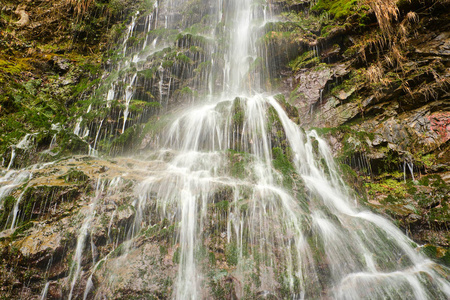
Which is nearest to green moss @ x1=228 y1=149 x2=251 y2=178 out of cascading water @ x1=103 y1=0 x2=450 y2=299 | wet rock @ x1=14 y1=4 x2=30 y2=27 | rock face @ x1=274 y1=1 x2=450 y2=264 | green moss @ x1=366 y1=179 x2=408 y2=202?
cascading water @ x1=103 y1=0 x2=450 y2=299

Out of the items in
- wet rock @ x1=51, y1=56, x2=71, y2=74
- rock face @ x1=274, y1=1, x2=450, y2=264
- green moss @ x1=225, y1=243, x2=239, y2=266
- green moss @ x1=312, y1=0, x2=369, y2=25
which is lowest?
green moss @ x1=225, y1=243, x2=239, y2=266

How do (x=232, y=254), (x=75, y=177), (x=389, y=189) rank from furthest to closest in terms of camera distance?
(x=389, y=189)
(x=75, y=177)
(x=232, y=254)

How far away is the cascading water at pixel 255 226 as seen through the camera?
3666mm

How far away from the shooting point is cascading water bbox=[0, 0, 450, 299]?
367cm

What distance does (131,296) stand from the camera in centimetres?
345

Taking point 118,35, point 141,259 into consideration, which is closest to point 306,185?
point 141,259

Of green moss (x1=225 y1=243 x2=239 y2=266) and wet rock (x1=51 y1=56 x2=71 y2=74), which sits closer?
green moss (x1=225 y1=243 x2=239 y2=266)

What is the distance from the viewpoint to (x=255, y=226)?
4230 millimetres

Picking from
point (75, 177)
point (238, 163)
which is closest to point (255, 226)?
point (238, 163)

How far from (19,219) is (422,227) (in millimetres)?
9045

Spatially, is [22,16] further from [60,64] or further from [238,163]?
[238,163]

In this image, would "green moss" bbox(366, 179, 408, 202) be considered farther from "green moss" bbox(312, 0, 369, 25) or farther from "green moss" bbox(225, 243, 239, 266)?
"green moss" bbox(312, 0, 369, 25)

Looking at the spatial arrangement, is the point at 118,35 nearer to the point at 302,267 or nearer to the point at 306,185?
the point at 306,185

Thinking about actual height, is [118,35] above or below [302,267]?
above
